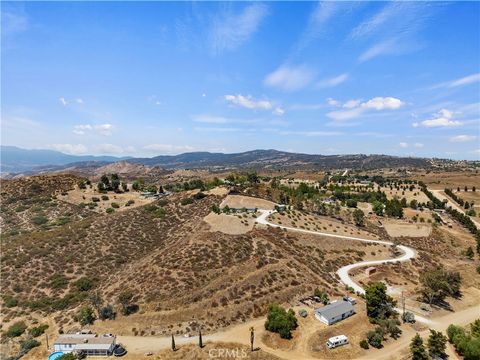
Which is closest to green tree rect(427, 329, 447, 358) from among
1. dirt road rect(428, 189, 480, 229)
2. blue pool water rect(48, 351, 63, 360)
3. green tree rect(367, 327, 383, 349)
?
green tree rect(367, 327, 383, 349)

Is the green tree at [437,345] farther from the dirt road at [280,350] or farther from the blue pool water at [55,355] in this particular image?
the blue pool water at [55,355]

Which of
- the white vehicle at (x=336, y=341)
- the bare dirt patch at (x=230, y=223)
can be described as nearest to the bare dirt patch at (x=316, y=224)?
the bare dirt patch at (x=230, y=223)

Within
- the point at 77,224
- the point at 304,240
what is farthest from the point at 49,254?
the point at 304,240

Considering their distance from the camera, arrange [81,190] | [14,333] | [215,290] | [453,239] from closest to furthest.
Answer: [14,333] → [215,290] → [453,239] → [81,190]

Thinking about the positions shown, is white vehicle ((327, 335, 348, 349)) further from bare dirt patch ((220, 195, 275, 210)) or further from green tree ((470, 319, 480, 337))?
bare dirt patch ((220, 195, 275, 210))

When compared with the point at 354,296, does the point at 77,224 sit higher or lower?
higher

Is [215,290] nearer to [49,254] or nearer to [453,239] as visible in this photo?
[49,254]
